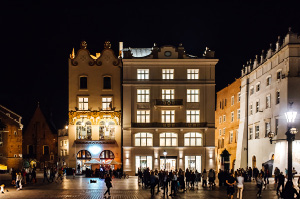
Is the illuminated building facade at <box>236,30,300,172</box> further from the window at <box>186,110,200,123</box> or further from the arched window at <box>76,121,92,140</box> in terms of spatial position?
the arched window at <box>76,121,92,140</box>

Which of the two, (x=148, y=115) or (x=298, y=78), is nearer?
(x=298, y=78)

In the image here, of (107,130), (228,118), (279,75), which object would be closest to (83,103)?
(107,130)

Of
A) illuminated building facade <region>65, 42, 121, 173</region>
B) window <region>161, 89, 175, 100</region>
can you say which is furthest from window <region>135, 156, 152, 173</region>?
window <region>161, 89, 175, 100</region>

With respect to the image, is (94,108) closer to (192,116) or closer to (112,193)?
(192,116)

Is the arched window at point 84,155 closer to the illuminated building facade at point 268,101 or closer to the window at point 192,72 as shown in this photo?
the window at point 192,72

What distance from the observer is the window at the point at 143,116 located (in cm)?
6419

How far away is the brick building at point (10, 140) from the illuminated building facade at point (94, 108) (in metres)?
18.3

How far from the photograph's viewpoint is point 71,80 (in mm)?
66062

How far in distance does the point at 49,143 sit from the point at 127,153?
32533 millimetres

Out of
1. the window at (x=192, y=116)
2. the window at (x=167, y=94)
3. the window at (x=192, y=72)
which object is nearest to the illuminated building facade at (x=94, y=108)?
the window at (x=167, y=94)

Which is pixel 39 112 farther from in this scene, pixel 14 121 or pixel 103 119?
pixel 103 119

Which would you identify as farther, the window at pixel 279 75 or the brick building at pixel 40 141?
the brick building at pixel 40 141

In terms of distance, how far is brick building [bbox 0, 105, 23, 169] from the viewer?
255 ft

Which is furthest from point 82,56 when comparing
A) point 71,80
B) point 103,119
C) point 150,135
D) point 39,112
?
point 39,112
